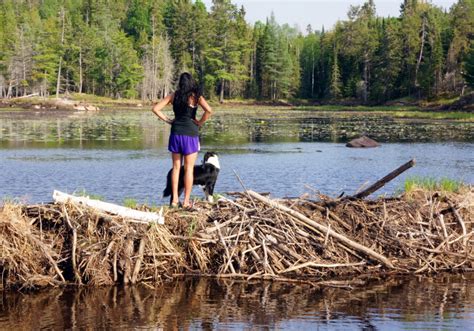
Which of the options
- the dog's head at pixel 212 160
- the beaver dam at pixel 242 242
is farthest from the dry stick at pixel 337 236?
the dog's head at pixel 212 160

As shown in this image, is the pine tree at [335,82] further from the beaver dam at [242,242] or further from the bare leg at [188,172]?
the bare leg at [188,172]

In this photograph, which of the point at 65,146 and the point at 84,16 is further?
the point at 84,16

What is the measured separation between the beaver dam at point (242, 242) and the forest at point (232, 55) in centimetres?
6524

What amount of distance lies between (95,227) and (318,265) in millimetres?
3027

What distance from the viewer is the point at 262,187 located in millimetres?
18453

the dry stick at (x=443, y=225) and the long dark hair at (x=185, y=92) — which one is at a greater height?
the long dark hair at (x=185, y=92)

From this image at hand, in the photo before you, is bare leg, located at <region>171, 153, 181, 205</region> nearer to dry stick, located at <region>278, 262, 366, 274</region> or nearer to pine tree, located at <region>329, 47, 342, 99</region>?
dry stick, located at <region>278, 262, 366, 274</region>

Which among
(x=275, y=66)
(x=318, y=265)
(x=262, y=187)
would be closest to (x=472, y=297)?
(x=318, y=265)

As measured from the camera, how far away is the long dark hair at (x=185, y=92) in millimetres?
9438

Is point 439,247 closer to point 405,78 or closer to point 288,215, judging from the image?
point 288,215

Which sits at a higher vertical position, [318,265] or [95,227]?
[95,227]

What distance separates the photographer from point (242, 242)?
27.9ft

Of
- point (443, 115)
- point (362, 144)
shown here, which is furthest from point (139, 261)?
point (443, 115)

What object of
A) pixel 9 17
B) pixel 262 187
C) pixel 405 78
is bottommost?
pixel 262 187
